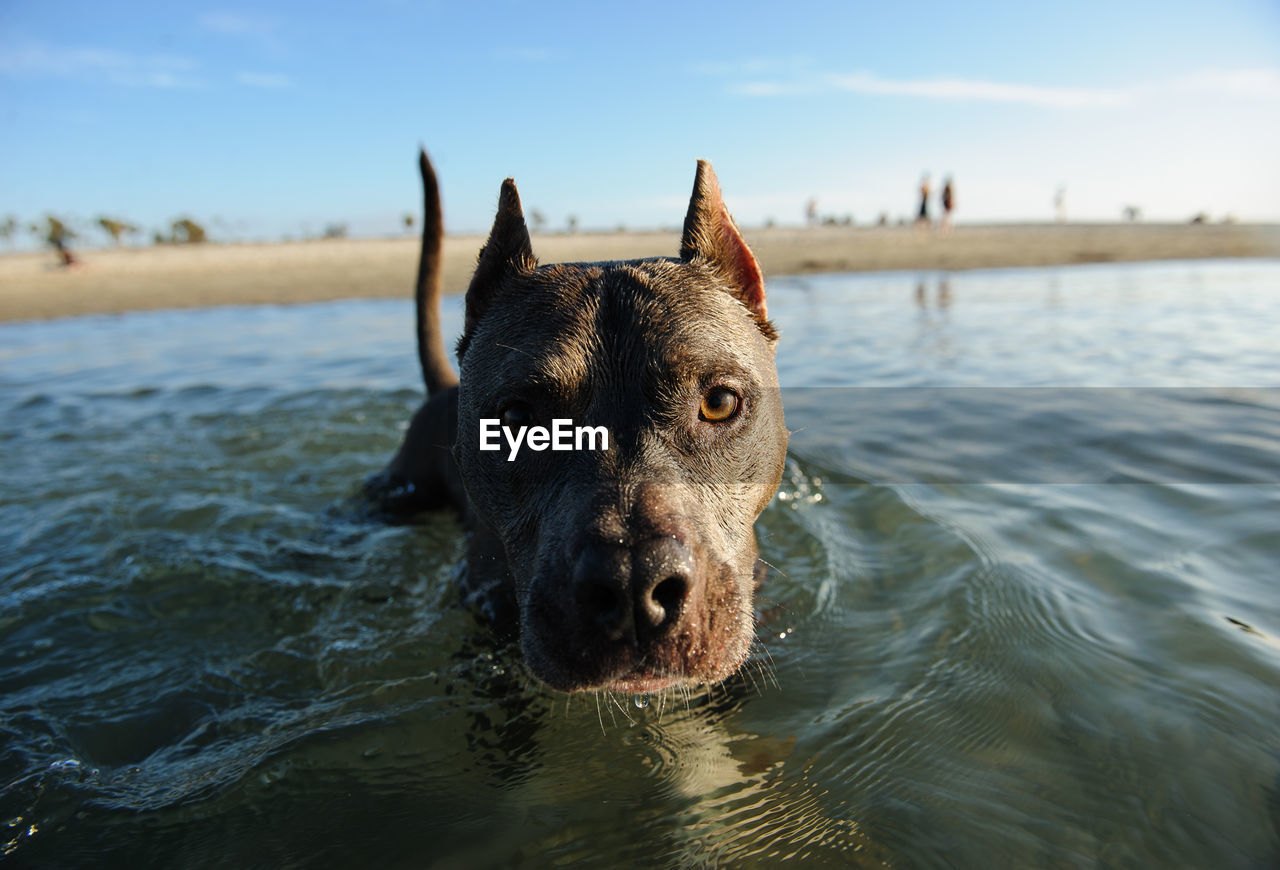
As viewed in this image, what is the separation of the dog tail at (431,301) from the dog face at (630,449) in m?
2.22

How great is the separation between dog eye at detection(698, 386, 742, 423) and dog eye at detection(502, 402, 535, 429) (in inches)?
24.1

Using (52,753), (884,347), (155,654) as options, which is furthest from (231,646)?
(884,347)

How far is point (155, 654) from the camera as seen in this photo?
11.8ft

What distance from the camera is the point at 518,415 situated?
2713 mm

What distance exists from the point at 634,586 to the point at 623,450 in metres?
0.57

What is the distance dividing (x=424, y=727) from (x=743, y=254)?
2375mm

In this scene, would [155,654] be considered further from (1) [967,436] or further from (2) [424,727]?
(1) [967,436]

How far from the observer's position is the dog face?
6.93 ft

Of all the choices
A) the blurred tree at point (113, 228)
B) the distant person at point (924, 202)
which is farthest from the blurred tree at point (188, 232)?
the distant person at point (924, 202)

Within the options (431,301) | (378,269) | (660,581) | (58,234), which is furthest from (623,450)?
(58,234)

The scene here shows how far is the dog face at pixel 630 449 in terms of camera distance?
83.2 inches

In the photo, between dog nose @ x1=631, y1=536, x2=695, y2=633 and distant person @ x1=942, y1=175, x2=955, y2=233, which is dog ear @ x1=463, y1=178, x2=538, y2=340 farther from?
distant person @ x1=942, y1=175, x2=955, y2=233

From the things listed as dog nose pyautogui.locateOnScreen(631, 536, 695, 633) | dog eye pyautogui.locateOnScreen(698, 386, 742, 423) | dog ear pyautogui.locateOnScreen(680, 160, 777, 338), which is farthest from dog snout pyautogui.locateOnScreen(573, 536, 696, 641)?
dog ear pyautogui.locateOnScreen(680, 160, 777, 338)

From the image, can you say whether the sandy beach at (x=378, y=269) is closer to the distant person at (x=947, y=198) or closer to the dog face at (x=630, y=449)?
the distant person at (x=947, y=198)
